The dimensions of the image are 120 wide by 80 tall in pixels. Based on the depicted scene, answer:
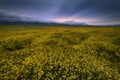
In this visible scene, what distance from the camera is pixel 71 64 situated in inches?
465

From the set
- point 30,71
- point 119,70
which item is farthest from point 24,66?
point 119,70

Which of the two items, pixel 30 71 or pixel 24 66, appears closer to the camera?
pixel 30 71

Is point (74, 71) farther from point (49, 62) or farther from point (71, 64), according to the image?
point (49, 62)

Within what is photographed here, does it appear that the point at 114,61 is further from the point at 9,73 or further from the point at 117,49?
the point at 9,73

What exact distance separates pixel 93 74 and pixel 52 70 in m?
4.06

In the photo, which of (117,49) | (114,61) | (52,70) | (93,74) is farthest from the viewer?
(117,49)

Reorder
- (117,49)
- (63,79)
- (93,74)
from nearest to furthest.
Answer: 1. (63,79)
2. (93,74)
3. (117,49)

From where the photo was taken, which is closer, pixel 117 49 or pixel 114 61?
pixel 114 61

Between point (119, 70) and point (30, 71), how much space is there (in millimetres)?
9219

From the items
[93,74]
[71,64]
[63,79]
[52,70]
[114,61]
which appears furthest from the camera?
[114,61]

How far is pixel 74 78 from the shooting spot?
9266 mm

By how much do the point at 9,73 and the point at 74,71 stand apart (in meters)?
6.22

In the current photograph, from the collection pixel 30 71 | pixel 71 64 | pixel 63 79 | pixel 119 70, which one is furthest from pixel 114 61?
pixel 30 71

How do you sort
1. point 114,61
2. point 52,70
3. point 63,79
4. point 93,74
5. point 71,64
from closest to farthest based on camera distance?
point 63,79 → point 93,74 → point 52,70 → point 71,64 → point 114,61
